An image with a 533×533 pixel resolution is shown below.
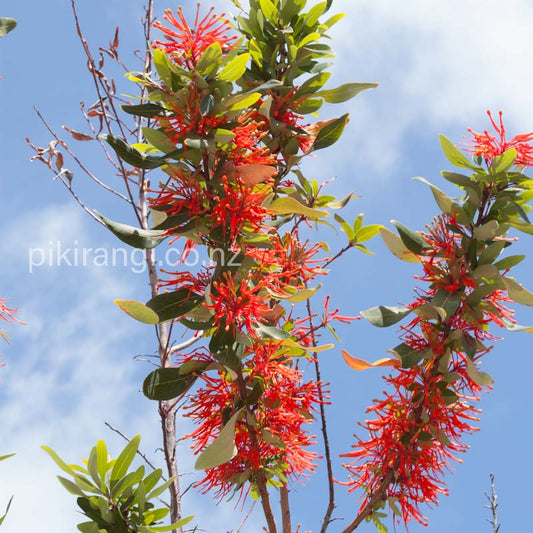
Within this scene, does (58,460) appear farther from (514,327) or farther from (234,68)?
(514,327)

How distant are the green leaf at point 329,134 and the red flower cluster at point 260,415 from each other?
0.80 m

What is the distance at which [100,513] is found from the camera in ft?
6.06

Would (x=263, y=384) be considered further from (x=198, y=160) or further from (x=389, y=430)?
(x=198, y=160)

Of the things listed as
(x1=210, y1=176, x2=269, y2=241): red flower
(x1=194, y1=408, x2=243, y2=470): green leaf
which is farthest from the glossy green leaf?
(x1=210, y1=176, x2=269, y2=241): red flower

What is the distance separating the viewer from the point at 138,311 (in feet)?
6.13

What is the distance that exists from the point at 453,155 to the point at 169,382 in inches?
40.6

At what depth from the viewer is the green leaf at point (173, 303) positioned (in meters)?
1.94

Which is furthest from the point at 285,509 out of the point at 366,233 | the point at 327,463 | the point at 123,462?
the point at 366,233

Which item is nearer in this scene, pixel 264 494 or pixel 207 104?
pixel 207 104

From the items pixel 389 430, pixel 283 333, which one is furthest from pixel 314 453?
pixel 283 333

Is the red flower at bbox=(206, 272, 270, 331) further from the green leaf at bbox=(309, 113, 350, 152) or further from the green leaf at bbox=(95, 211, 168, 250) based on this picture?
the green leaf at bbox=(309, 113, 350, 152)

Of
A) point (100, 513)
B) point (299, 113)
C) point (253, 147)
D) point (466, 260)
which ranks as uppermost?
point (299, 113)

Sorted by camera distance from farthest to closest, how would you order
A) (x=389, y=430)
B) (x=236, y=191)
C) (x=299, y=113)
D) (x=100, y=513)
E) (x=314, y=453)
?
(x=299, y=113)
(x=314, y=453)
(x=389, y=430)
(x=236, y=191)
(x=100, y=513)

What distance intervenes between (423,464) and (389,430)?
0.14 meters
